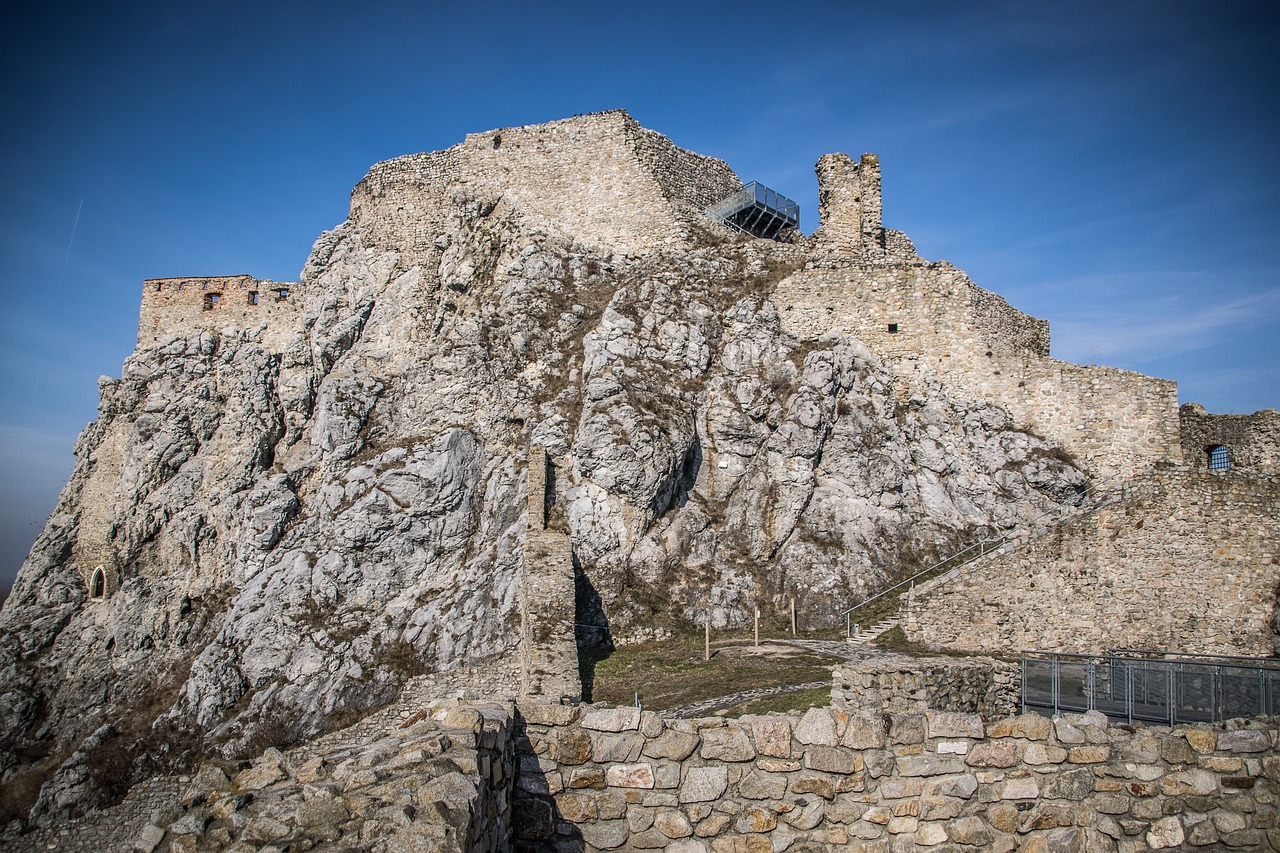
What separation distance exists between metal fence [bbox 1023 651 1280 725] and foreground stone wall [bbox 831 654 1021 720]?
0.40m

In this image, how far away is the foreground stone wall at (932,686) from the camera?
1202 centimetres

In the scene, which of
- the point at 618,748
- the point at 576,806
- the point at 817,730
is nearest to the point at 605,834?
the point at 576,806

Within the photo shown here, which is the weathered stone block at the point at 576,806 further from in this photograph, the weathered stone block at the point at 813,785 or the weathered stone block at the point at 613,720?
the weathered stone block at the point at 813,785

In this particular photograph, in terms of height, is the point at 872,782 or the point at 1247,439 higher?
the point at 1247,439

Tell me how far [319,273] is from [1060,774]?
31162 millimetres

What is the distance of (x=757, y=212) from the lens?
30969mm

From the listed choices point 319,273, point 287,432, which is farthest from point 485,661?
point 319,273

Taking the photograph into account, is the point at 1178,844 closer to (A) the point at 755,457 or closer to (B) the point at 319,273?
(A) the point at 755,457

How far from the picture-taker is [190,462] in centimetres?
3111

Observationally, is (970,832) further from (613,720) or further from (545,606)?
(545,606)

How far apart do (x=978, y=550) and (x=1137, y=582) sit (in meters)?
3.65

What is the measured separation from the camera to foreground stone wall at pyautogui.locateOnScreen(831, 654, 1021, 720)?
1202 cm

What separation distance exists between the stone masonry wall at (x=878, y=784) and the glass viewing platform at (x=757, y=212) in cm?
2512

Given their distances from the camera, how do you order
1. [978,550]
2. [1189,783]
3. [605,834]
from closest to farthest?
1. [605,834]
2. [1189,783]
3. [978,550]
